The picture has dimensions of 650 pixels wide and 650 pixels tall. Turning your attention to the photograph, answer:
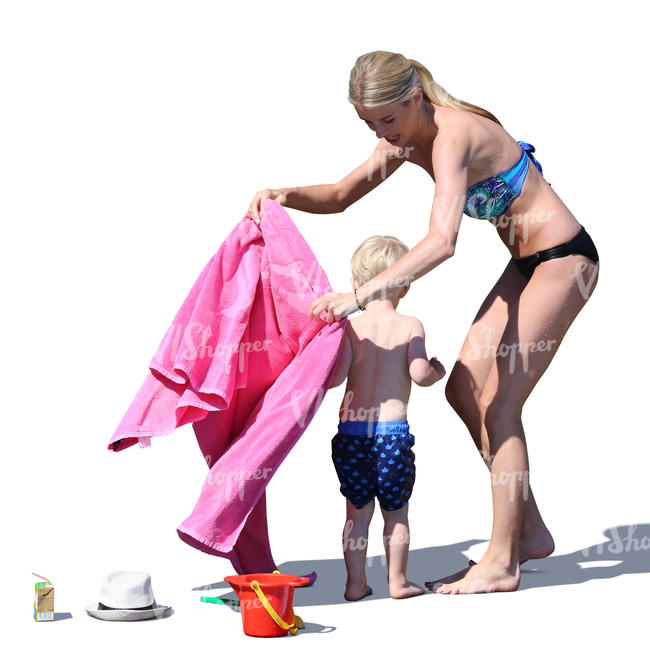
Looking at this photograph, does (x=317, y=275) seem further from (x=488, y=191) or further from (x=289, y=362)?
(x=488, y=191)

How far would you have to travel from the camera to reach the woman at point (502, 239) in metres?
6.93

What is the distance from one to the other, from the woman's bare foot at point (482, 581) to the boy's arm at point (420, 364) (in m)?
0.96

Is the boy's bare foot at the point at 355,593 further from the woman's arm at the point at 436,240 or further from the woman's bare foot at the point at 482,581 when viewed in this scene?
the woman's arm at the point at 436,240

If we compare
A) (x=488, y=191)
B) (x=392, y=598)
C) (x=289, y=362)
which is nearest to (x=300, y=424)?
(x=289, y=362)

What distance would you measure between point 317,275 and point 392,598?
151 centimetres

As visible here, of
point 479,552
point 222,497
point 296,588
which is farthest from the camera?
point 479,552

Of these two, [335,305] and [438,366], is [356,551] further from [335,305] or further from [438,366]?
[335,305]

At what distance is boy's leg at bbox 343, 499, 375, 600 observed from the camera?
6.89 metres

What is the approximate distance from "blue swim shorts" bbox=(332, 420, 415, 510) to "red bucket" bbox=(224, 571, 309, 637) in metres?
0.70

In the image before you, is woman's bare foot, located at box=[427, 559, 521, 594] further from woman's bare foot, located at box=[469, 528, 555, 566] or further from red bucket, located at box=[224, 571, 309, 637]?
red bucket, located at box=[224, 571, 309, 637]

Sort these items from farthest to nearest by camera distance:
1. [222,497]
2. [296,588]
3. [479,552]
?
1. [479,552]
2. [296,588]
3. [222,497]

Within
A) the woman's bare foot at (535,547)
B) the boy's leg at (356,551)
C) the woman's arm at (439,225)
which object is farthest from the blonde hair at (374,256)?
the woman's bare foot at (535,547)

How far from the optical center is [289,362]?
23.2 ft

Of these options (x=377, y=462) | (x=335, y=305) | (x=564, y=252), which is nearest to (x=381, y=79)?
(x=335, y=305)
